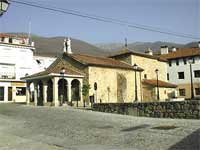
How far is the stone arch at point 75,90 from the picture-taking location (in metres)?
39.4

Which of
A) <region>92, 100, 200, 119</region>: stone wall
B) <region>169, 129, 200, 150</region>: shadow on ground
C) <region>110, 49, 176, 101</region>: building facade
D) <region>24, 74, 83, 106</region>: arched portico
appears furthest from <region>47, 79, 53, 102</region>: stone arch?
<region>169, 129, 200, 150</region>: shadow on ground

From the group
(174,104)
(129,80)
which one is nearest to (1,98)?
(129,80)

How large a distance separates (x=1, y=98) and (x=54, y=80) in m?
19.3

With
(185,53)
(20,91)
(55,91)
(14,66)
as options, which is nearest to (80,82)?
(55,91)

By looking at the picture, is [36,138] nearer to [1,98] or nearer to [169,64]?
[1,98]

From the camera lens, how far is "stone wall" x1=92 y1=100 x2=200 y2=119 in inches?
766

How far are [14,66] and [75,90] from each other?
19534 millimetres

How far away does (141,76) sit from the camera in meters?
49.9

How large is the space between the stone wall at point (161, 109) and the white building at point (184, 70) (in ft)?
121

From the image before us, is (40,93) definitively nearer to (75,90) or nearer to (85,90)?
(75,90)

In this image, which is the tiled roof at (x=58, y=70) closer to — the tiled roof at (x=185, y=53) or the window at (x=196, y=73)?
the tiled roof at (x=185, y=53)

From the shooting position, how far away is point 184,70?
60781 millimetres

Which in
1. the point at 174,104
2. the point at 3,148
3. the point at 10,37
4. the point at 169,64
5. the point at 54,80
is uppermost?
the point at 10,37

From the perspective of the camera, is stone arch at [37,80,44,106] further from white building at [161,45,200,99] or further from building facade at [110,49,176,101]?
white building at [161,45,200,99]
